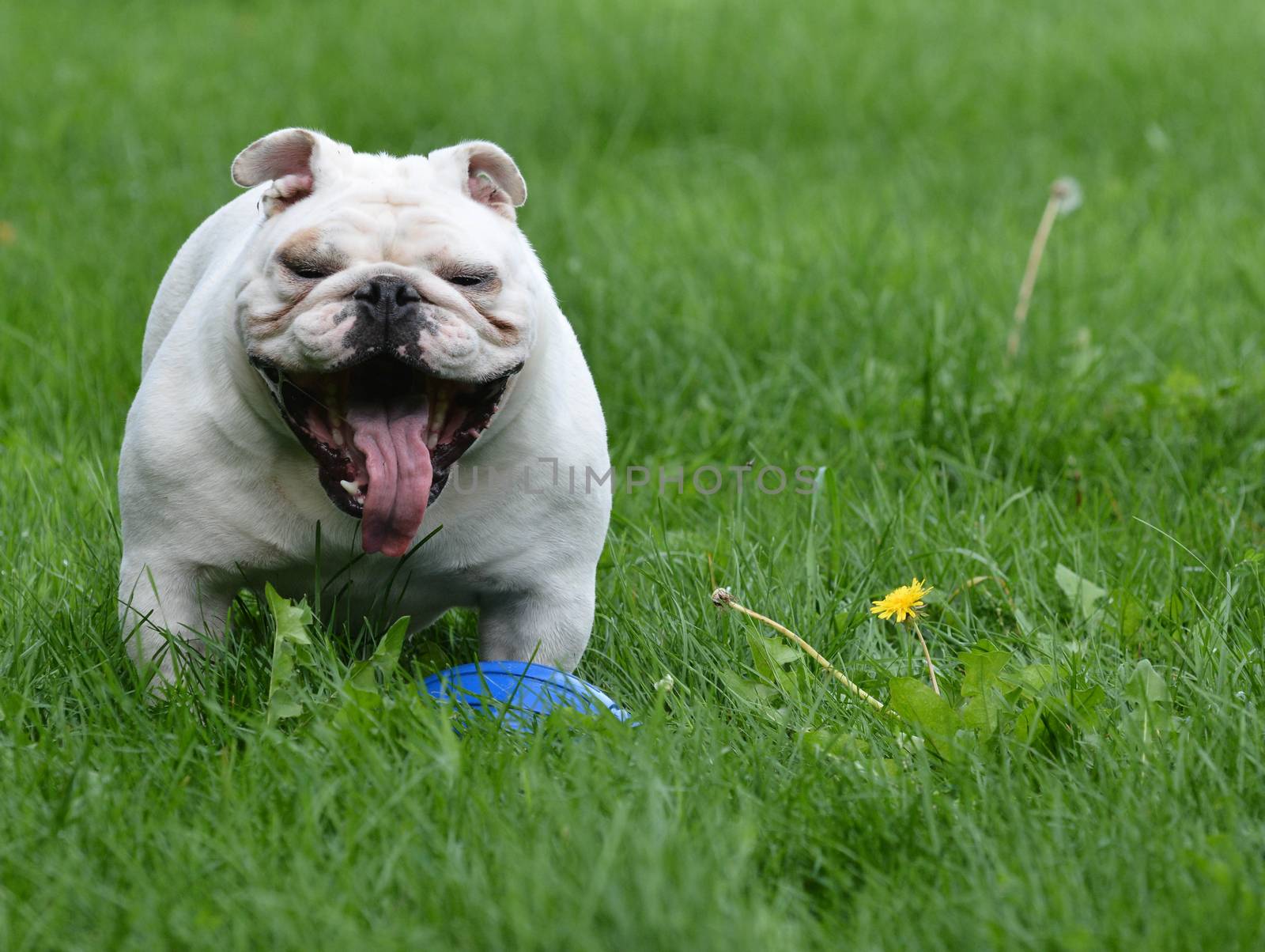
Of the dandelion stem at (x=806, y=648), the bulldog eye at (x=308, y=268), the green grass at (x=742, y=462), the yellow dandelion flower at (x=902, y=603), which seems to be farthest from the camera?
the yellow dandelion flower at (x=902, y=603)

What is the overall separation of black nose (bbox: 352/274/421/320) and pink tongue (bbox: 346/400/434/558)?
0.75ft

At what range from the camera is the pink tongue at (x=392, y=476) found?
2537 mm

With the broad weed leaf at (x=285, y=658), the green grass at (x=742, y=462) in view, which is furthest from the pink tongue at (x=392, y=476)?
the green grass at (x=742, y=462)

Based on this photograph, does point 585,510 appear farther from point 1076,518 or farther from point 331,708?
point 1076,518

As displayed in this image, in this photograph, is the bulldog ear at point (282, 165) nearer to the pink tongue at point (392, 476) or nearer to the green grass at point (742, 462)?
the pink tongue at point (392, 476)

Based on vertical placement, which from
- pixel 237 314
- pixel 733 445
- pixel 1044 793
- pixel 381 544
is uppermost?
pixel 237 314

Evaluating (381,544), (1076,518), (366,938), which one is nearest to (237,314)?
(381,544)

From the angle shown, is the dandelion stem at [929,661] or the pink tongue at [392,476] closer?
the pink tongue at [392,476]

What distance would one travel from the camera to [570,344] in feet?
9.94

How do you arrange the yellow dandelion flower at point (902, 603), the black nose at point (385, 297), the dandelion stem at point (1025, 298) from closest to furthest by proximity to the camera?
the black nose at point (385, 297)
the yellow dandelion flower at point (902, 603)
the dandelion stem at point (1025, 298)

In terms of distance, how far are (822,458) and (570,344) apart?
1249mm

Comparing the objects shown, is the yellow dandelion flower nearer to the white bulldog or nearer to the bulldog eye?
the white bulldog

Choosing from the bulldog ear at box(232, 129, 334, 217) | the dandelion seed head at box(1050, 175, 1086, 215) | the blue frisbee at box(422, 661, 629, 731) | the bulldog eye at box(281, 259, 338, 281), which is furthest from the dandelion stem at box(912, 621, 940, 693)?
the dandelion seed head at box(1050, 175, 1086, 215)

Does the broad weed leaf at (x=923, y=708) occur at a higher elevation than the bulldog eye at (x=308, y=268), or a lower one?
lower
